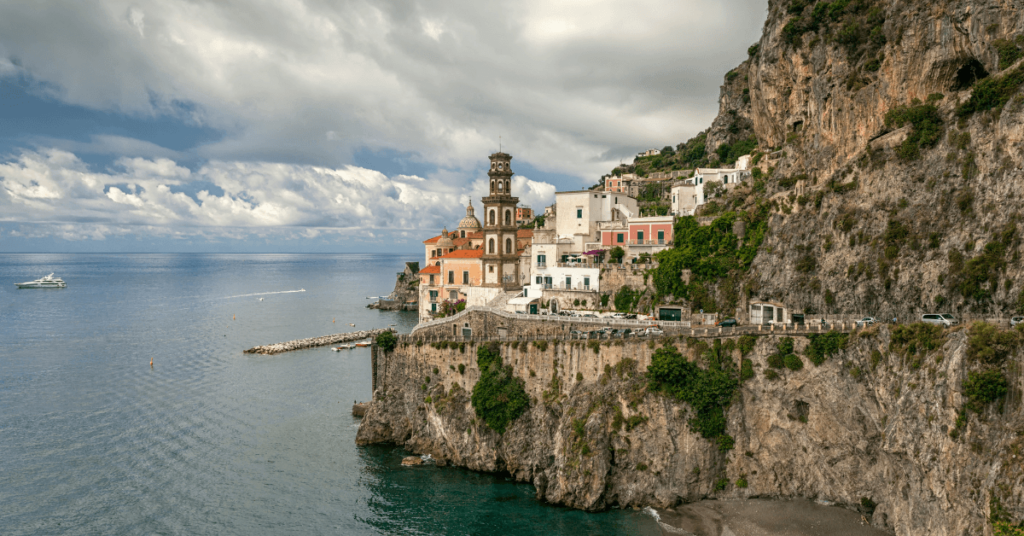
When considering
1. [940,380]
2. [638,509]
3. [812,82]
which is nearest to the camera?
[940,380]

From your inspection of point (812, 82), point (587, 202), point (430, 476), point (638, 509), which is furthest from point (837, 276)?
point (430, 476)

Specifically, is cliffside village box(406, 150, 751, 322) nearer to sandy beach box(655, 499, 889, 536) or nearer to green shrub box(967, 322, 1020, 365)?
sandy beach box(655, 499, 889, 536)

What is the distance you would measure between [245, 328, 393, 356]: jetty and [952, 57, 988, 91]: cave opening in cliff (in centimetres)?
6124

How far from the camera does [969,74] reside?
3744 centimetres

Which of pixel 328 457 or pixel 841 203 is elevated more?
pixel 841 203

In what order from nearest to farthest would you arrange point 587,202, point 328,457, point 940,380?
point 940,380, point 328,457, point 587,202

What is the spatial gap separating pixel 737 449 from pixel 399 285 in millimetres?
101776

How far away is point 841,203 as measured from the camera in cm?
4191

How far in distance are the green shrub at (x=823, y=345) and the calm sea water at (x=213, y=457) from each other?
13.7 meters

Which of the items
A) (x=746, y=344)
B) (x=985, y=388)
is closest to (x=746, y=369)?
(x=746, y=344)

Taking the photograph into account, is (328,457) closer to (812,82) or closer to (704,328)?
(704,328)

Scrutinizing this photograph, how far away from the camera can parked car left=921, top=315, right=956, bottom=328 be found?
29.4 metres

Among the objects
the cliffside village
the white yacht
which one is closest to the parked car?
the cliffside village

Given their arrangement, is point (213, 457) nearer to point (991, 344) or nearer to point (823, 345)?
point (823, 345)
